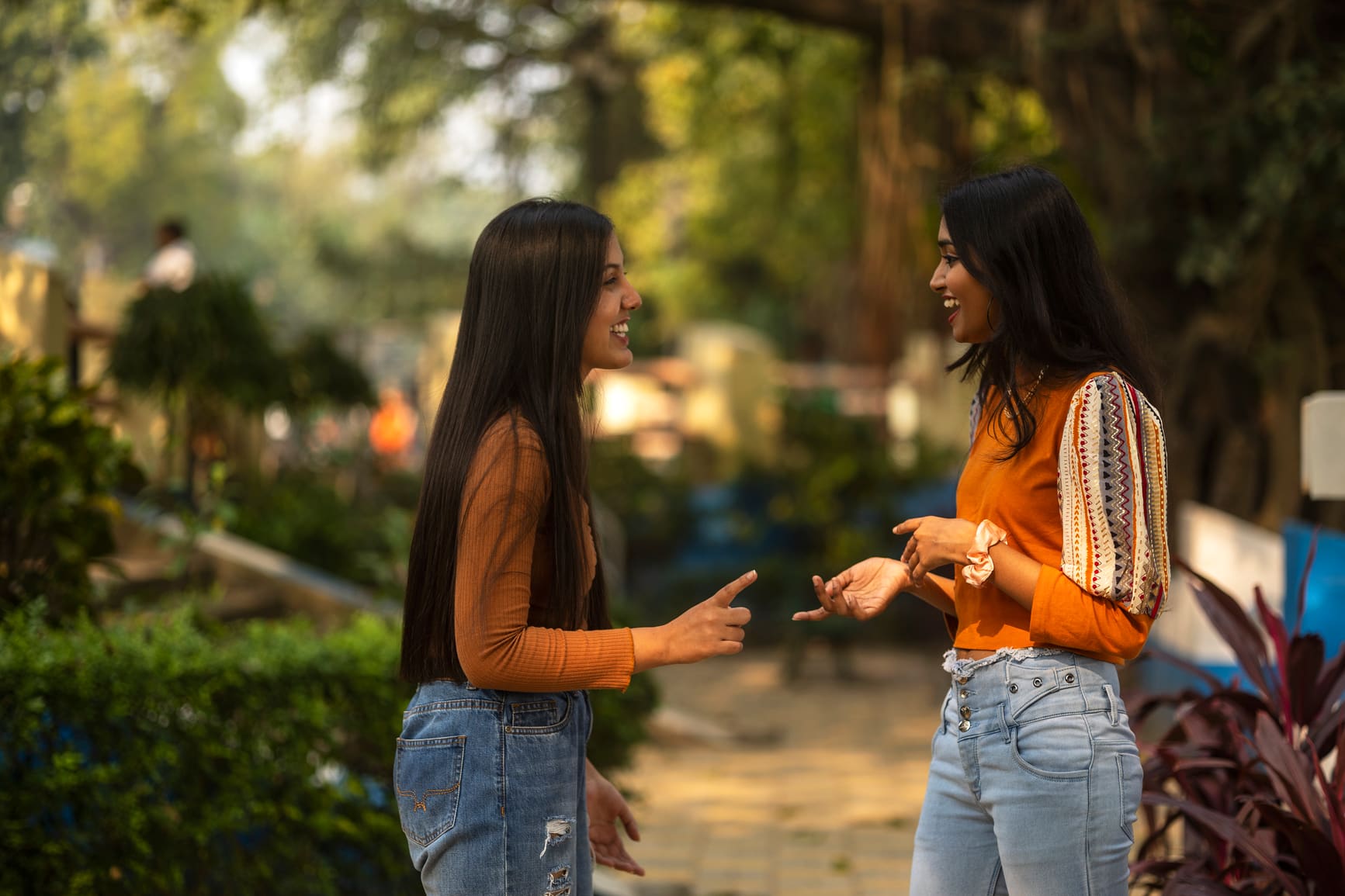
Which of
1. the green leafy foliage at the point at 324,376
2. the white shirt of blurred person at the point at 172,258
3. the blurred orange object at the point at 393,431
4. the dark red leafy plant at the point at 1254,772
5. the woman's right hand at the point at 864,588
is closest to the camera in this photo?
the woman's right hand at the point at 864,588

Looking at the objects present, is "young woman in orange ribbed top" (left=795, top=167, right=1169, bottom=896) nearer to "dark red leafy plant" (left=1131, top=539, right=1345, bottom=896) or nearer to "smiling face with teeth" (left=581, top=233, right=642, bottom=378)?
"smiling face with teeth" (left=581, top=233, right=642, bottom=378)

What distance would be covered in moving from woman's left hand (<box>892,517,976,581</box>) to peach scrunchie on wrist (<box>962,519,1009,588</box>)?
0.01 m

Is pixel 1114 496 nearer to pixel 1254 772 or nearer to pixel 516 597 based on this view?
pixel 516 597

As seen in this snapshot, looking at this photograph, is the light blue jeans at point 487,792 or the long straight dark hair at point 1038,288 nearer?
the light blue jeans at point 487,792

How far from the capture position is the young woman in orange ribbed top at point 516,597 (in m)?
2.12

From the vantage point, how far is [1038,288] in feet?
7.33

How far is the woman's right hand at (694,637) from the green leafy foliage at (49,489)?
2.76 m

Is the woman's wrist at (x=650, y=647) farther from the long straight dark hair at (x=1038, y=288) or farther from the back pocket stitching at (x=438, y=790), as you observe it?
the long straight dark hair at (x=1038, y=288)

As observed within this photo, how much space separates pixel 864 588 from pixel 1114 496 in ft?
1.47

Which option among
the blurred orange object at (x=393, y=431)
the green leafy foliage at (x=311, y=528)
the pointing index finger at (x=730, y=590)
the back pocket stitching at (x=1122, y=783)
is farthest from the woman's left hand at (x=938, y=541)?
the blurred orange object at (x=393, y=431)

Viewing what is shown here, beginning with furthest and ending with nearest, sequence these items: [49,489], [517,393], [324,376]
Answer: [324,376]
[49,489]
[517,393]

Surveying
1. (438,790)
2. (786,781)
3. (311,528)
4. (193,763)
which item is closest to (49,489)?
(193,763)

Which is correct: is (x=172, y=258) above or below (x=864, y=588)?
above

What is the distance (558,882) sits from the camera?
2.18 metres
